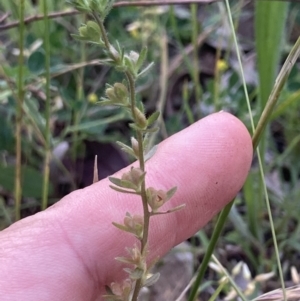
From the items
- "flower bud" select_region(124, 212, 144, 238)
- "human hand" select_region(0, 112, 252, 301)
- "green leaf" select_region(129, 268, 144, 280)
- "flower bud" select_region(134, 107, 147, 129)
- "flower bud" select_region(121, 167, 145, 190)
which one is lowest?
"human hand" select_region(0, 112, 252, 301)

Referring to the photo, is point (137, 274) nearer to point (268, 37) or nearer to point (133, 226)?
point (133, 226)

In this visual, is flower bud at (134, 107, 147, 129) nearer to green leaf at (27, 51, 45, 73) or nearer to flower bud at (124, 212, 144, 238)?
flower bud at (124, 212, 144, 238)

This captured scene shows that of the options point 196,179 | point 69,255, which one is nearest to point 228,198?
point 196,179

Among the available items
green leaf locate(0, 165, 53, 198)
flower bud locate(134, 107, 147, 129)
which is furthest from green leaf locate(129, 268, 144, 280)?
green leaf locate(0, 165, 53, 198)

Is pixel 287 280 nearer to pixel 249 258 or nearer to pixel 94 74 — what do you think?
pixel 249 258

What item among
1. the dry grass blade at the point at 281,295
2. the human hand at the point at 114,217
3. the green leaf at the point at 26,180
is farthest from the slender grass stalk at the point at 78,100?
the dry grass blade at the point at 281,295

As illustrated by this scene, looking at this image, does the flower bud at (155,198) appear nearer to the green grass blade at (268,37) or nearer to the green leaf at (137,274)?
the green leaf at (137,274)
